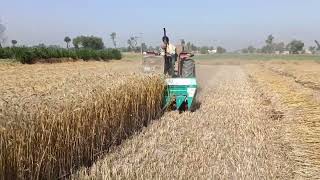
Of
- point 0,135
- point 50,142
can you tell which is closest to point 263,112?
point 50,142

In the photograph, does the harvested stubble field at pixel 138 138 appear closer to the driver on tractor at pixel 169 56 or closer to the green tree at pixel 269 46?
the driver on tractor at pixel 169 56

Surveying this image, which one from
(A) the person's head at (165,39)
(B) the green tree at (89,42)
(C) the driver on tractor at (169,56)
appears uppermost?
(A) the person's head at (165,39)

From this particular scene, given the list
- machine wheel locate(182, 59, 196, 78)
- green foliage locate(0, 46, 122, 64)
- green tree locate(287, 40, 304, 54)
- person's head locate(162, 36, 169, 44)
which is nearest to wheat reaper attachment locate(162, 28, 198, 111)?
machine wheel locate(182, 59, 196, 78)

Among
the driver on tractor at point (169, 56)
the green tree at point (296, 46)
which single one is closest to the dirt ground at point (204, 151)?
the driver on tractor at point (169, 56)

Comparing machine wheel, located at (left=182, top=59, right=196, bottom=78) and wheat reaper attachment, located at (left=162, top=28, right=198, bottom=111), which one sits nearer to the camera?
wheat reaper attachment, located at (left=162, top=28, right=198, bottom=111)

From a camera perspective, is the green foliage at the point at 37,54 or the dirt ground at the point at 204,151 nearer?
the dirt ground at the point at 204,151

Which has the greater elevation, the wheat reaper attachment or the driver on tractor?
the driver on tractor

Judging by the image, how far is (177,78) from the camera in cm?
1265

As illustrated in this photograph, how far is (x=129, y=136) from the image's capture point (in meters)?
9.71

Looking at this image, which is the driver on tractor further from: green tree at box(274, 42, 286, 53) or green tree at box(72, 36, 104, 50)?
green tree at box(274, 42, 286, 53)

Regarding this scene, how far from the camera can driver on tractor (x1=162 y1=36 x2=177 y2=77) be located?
46.1 feet

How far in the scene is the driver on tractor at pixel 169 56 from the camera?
14.1 meters

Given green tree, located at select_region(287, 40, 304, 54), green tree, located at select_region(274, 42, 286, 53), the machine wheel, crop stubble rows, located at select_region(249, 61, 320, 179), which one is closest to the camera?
crop stubble rows, located at select_region(249, 61, 320, 179)

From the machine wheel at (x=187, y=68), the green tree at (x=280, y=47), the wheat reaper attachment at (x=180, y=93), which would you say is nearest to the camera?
the wheat reaper attachment at (x=180, y=93)
